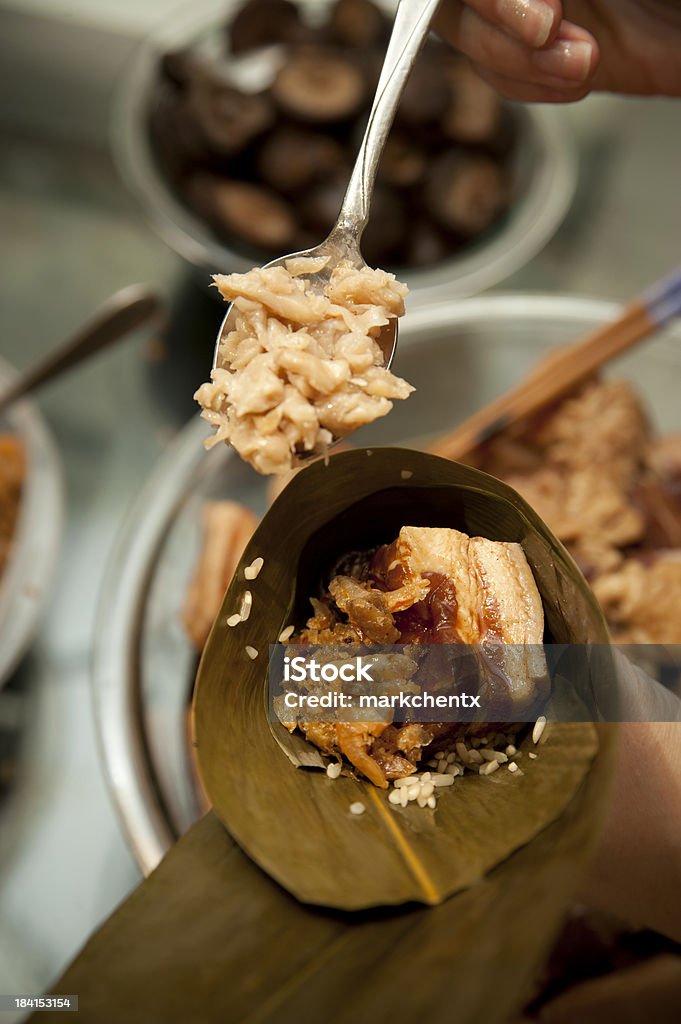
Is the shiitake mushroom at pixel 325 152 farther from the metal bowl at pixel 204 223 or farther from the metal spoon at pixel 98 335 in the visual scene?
the metal spoon at pixel 98 335

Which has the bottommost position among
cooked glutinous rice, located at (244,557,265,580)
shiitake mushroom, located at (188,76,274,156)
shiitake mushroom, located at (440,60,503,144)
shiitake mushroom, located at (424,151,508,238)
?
cooked glutinous rice, located at (244,557,265,580)

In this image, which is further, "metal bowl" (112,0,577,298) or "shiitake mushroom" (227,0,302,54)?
"shiitake mushroom" (227,0,302,54)

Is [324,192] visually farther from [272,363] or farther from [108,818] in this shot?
[108,818]

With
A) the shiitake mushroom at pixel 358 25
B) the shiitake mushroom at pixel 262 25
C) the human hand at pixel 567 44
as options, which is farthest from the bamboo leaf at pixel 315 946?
the shiitake mushroom at pixel 262 25

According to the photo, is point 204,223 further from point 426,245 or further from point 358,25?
point 358,25

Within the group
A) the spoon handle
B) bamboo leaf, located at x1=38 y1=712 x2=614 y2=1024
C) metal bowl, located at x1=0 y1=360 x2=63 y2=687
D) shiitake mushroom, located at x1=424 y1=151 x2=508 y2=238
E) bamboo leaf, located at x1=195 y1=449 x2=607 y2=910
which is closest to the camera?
bamboo leaf, located at x1=38 y1=712 x2=614 y2=1024

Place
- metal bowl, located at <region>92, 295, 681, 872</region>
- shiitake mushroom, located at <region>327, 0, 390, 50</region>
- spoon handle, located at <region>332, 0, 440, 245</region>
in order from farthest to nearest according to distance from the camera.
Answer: shiitake mushroom, located at <region>327, 0, 390, 50</region>
metal bowl, located at <region>92, 295, 681, 872</region>
spoon handle, located at <region>332, 0, 440, 245</region>

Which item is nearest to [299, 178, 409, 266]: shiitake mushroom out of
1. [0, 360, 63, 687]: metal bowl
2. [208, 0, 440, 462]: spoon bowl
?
[0, 360, 63, 687]: metal bowl

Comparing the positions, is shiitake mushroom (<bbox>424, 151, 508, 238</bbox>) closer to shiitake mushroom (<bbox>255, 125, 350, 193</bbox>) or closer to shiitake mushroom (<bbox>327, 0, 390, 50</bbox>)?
shiitake mushroom (<bbox>255, 125, 350, 193</bbox>)

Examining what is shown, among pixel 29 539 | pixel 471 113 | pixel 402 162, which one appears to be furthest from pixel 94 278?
A: pixel 471 113
